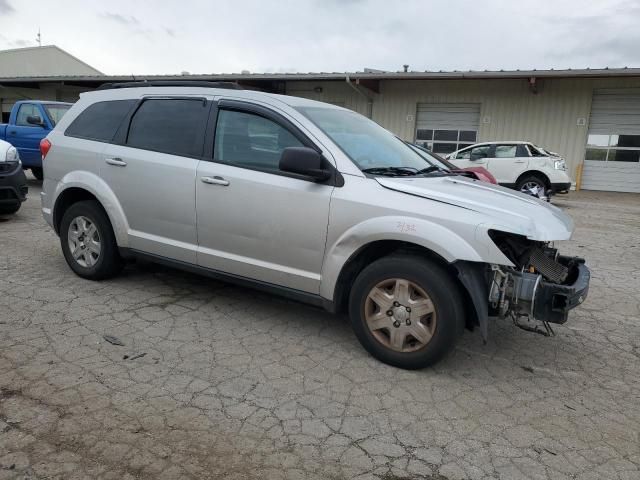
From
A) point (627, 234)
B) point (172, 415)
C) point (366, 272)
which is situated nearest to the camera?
point (172, 415)

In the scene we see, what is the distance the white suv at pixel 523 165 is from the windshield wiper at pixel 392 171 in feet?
32.8

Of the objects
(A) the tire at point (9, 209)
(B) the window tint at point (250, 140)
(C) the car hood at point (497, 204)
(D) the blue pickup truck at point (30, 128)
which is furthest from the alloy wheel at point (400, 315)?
(D) the blue pickup truck at point (30, 128)

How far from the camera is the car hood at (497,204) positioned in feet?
10.0

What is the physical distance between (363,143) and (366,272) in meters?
1.12

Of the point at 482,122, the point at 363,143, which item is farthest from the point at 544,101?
the point at 363,143

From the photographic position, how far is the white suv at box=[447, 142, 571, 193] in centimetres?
1294

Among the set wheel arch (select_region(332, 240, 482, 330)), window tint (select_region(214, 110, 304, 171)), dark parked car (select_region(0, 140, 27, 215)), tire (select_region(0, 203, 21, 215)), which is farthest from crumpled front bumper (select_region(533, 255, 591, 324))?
tire (select_region(0, 203, 21, 215))

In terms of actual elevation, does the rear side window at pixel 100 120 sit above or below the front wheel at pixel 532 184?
above

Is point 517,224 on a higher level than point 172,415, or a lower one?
higher

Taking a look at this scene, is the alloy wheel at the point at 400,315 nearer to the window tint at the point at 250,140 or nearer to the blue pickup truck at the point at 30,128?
the window tint at the point at 250,140

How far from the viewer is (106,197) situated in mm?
4574

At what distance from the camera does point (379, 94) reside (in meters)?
20.5

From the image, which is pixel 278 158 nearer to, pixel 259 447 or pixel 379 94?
pixel 259 447

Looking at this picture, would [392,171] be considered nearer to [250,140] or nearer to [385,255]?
[385,255]
